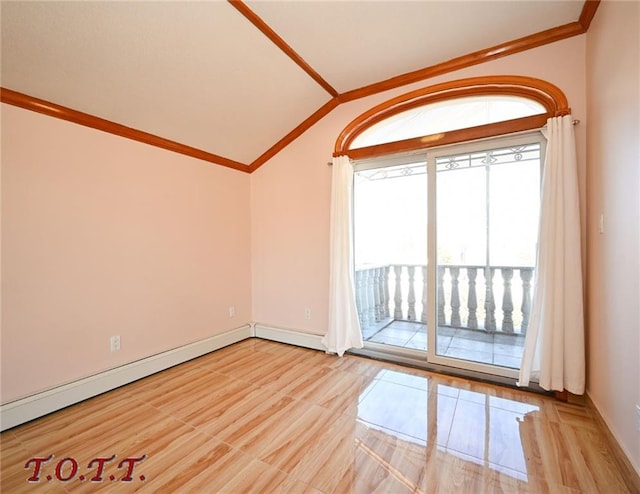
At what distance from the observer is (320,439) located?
5.45ft

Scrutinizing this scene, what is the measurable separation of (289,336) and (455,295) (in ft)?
6.25

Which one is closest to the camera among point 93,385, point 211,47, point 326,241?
point 211,47

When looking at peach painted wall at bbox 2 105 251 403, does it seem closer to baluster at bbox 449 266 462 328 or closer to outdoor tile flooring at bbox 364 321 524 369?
outdoor tile flooring at bbox 364 321 524 369

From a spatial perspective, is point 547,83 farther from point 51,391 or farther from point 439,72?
point 51,391

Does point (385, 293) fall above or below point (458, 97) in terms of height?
below

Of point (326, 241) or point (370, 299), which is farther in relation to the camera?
point (370, 299)

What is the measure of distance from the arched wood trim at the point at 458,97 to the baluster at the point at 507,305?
1.31 meters

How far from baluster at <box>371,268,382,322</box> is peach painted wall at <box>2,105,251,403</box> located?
1869 mm

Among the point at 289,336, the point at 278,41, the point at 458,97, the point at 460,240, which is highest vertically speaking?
the point at 278,41

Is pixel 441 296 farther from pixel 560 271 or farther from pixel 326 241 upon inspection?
pixel 326 241

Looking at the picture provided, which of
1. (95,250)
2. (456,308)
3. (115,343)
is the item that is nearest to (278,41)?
(95,250)

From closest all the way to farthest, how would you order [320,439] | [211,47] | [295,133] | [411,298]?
[320,439]
[211,47]
[295,133]
[411,298]

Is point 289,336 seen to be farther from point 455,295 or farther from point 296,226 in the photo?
point 455,295

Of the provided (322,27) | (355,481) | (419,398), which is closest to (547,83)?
(322,27)
